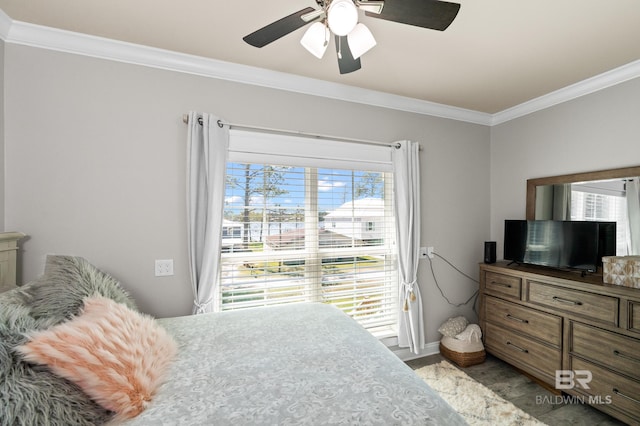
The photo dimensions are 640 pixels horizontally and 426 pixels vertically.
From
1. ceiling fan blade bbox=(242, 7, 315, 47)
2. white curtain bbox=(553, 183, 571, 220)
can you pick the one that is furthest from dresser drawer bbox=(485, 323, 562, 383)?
ceiling fan blade bbox=(242, 7, 315, 47)

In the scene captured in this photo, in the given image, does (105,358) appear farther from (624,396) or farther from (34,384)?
(624,396)

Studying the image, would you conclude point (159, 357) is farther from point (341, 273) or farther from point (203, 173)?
point (341, 273)

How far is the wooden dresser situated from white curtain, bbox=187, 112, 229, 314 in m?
0.94

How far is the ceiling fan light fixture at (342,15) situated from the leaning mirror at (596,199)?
2.59 m

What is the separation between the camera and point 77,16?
5.68 ft

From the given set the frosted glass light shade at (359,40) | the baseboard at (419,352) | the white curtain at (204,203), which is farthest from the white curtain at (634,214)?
the white curtain at (204,203)

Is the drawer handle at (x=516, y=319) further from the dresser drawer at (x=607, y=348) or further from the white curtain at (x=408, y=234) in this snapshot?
the white curtain at (x=408, y=234)

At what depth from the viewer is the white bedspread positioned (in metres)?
0.90

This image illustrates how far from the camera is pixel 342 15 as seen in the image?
1155mm

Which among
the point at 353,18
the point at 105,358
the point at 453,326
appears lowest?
the point at 453,326

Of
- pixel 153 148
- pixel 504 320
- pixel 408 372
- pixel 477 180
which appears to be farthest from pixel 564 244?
pixel 153 148

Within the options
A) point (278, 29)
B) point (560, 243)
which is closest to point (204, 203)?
point (278, 29)

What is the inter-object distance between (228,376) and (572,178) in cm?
321

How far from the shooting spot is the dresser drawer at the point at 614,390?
6.13ft
